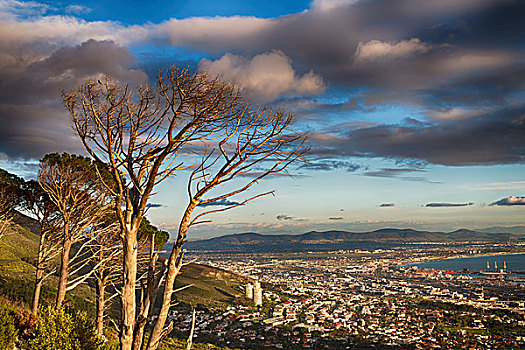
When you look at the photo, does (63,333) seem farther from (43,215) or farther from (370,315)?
(370,315)

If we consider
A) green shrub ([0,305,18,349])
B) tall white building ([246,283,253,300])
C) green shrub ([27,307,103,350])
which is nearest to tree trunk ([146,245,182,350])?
green shrub ([27,307,103,350])

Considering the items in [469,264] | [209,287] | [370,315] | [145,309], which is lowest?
[469,264]

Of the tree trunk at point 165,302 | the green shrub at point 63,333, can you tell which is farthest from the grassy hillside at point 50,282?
the green shrub at point 63,333

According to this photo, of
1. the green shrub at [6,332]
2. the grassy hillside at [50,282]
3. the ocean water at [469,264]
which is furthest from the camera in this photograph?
the ocean water at [469,264]

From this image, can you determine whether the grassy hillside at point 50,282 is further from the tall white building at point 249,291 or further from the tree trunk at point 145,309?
the tall white building at point 249,291

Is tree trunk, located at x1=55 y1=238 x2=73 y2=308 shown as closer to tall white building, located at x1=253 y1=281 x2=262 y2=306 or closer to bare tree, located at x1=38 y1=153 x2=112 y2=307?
bare tree, located at x1=38 y1=153 x2=112 y2=307

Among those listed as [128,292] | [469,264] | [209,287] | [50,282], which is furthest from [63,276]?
[469,264]

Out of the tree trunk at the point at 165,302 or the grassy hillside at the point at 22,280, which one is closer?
the tree trunk at the point at 165,302
